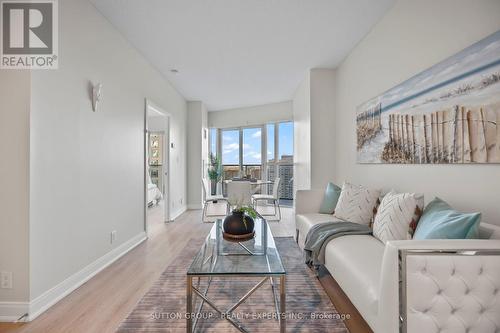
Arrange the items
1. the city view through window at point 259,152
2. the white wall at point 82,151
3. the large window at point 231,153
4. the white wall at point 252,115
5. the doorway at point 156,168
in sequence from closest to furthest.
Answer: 1. the white wall at point 82,151
2. the doorway at point 156,168
3. the white wall at point 252,115
4. the city view through window at point 259,152
5. the large window at point 231,153

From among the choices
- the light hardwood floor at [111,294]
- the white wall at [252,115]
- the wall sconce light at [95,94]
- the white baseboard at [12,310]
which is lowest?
the light hardwood floor at [111,294]

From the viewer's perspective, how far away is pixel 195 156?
20.1 feet

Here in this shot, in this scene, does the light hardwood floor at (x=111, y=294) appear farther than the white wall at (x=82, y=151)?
No

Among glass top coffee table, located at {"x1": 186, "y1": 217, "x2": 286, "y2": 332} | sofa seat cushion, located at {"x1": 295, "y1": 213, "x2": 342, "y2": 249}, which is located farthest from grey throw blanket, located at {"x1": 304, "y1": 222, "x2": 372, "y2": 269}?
glass top coffee table, located at {"x1": 186, "y1": 217, "x2": 286, "y2": 332}

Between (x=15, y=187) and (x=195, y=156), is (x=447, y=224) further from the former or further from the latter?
(x=195, y=156)

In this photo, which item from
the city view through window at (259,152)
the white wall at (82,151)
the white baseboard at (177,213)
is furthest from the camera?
the city view through window at (259,152)

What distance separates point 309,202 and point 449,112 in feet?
6.14

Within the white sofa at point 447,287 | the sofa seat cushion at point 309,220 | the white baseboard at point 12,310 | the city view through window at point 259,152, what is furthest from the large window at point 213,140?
the white sofa at point 447,287

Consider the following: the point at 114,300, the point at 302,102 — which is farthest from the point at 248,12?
the point at 114,300

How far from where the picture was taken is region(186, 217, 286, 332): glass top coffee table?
1.49 m

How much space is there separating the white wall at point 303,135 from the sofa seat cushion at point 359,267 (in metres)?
2.28

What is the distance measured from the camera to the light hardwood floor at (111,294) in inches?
67.3

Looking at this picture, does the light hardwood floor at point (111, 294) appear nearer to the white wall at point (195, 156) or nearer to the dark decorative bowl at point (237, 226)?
the dark decorative bowl at point (237, 226)

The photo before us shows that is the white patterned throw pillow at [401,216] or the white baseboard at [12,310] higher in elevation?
the white patterned throw pillow at [401,216]
